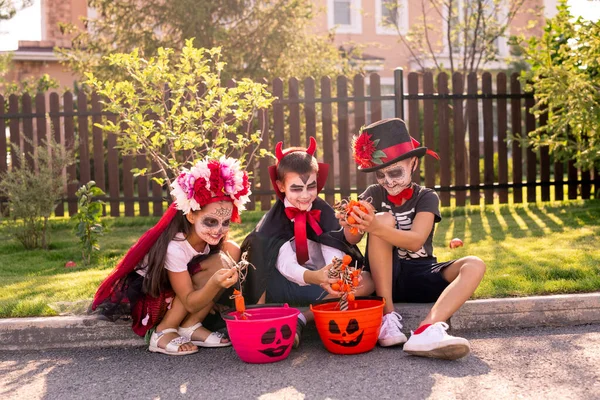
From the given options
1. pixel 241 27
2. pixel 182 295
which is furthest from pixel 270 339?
pixel 241 27

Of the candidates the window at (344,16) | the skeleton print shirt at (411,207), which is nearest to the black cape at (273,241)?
the skeleton print shirt at (411,207)

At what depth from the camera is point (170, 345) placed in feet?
13.9

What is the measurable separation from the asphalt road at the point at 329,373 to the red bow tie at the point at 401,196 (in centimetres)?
88

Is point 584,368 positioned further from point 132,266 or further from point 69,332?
point 69,332

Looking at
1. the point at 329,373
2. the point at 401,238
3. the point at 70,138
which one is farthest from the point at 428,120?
the point at 329,373

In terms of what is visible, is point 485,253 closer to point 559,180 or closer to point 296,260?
point 296,260

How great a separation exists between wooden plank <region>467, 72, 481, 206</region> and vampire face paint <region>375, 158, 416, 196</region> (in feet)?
18.8

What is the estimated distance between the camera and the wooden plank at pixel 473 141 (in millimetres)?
10005

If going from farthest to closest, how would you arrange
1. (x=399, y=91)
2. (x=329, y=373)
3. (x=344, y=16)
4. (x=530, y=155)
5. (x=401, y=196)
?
(x=344, y=16) < (x=530, y=155) < (x=399, y=91) < (x=401, y=196) < (x=329, y=373)

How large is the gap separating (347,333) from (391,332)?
339mm

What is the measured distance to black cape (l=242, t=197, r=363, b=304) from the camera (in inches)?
176

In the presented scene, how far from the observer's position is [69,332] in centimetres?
457

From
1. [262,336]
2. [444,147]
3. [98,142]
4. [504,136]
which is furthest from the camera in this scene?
[504,136]

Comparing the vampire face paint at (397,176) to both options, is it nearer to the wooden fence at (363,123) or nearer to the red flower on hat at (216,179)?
the red flower on hat at (216,179)
